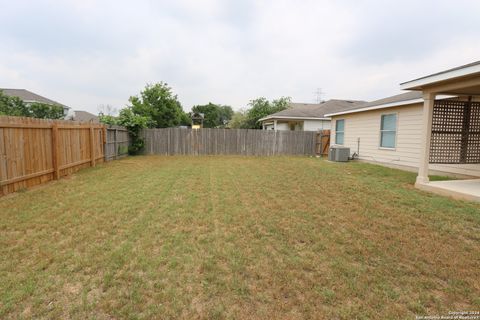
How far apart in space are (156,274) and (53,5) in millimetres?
10358

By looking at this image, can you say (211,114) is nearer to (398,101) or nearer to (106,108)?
(106,108)

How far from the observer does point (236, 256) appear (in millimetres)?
2738

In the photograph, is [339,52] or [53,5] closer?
[53,5]

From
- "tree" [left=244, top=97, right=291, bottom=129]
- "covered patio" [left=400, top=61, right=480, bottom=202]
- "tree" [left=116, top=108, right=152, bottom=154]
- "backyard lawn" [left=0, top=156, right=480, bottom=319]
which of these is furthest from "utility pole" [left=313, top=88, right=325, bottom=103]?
"backyard lawn" [left=0, top=156, right=480, bottom=319]

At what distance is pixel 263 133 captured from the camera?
1509 centimetres

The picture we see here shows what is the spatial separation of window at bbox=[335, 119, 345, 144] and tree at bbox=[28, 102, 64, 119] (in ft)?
72.2

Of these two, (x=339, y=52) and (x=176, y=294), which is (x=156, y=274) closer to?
(x=176, y=294)

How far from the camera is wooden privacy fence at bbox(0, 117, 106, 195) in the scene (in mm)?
5090

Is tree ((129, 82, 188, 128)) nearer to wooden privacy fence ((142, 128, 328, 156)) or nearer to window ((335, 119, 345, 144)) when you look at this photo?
wooden privacy fence ((142, 128, 328, 156))

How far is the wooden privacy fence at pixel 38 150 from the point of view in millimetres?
5090

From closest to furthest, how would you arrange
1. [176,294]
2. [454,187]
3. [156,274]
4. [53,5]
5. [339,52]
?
1. [176,294]
2. [156,274]
3. [454,187]
4. [53,5]
5. [339,52]

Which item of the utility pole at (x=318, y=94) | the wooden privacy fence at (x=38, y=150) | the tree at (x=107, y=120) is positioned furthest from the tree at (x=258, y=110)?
the wooden privacy fence at (x=38, y=150)

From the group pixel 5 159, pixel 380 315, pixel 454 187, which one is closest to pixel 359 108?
pixel 454 187

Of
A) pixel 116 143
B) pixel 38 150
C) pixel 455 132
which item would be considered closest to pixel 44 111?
pixel 116 143
